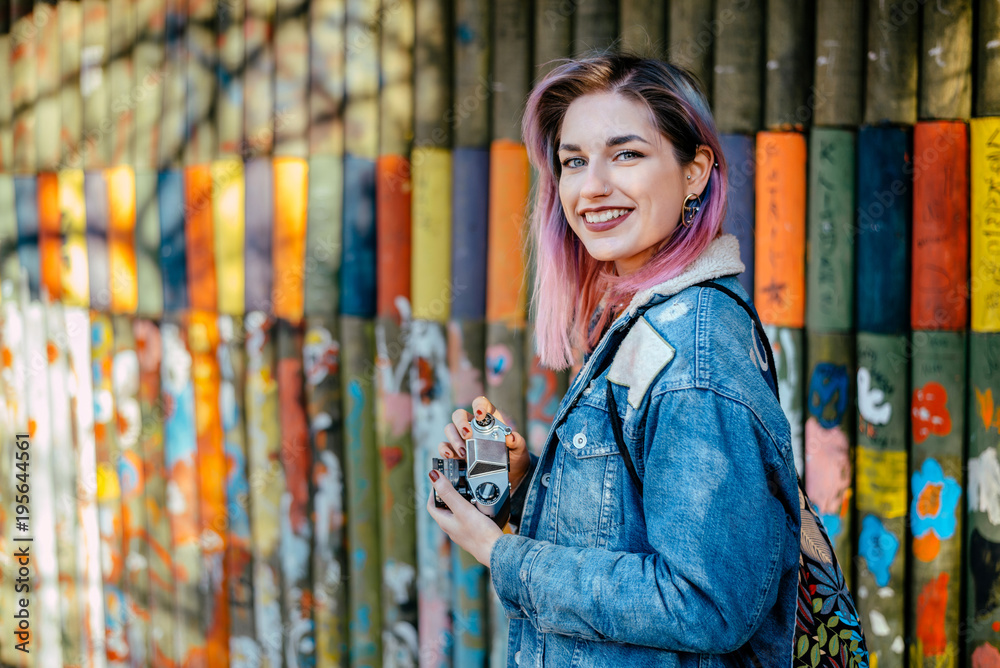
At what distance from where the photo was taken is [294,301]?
10.6 ft

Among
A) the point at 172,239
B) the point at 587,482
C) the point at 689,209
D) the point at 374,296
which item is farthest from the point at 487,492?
the point at 172,239

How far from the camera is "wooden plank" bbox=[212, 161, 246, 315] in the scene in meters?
3.33

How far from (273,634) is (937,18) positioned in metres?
3.61

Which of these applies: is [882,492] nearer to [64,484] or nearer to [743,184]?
[743,184]

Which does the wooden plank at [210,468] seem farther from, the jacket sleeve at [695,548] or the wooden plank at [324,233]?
the jacket sleeve at [695,548]

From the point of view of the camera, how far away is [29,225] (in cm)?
381

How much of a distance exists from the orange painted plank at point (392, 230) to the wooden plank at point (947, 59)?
76.8 inches

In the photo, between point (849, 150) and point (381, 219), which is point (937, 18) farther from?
point (381, 219)

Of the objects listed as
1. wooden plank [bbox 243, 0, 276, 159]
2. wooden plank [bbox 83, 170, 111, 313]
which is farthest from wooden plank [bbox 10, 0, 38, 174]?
wooden plank [bbox 243, 0, 276, 159]

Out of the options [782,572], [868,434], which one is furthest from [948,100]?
[782,572]

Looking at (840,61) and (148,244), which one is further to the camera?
(148,244)

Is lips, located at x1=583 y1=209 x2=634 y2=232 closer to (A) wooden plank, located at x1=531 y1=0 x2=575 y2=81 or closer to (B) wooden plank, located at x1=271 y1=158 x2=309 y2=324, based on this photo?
(A) wooden plank, located at x1=531 y1=0 x2=575 y2=81

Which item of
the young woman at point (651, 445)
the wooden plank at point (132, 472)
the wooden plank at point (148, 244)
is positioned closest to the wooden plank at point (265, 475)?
the wooden plank at point (148, 244)

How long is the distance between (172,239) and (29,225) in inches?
38.5
